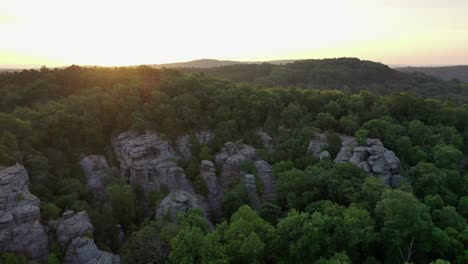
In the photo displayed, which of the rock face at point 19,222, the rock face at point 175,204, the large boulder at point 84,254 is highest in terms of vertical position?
the rock face at point 19,222

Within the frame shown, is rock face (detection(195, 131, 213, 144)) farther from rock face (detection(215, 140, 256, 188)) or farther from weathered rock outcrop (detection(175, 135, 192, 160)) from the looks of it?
rock face (detection(215, 140, 256, 188))

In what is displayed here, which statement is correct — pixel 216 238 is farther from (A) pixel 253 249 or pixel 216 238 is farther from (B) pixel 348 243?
(B) pixel 348 243

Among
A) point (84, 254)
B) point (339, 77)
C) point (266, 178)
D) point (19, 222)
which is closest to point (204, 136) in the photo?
point (266, 178)

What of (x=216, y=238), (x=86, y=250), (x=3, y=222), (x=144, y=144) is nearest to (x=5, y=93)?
(x=144, y=144)

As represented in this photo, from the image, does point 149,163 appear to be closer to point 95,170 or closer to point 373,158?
point 95,170

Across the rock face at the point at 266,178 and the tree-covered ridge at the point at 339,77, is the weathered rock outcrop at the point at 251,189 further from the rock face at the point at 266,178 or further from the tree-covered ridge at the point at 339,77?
the tree-covered ridge at the point at 339,77

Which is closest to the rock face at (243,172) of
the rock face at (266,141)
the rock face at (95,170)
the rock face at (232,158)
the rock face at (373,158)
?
the rock face at (232,158)
